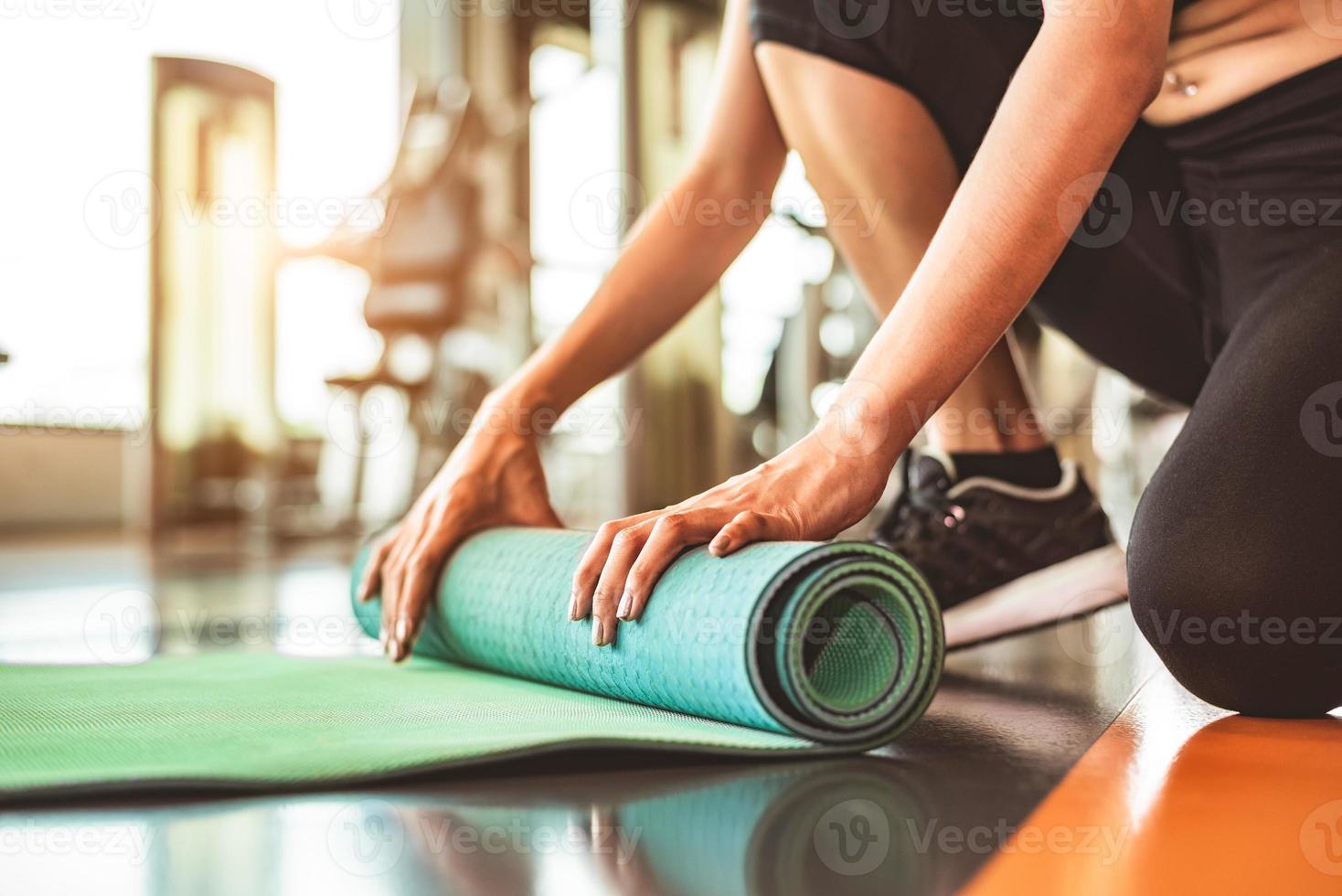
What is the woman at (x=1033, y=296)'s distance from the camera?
788mm

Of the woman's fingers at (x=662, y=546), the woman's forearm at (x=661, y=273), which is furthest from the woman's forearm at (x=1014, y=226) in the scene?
the woman's forearm at (x=661, y=273)

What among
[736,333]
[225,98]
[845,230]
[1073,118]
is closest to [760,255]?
[736,333]

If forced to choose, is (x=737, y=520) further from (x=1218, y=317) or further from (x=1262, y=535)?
(x=1218, y=317)

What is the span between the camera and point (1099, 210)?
1141 millimetres

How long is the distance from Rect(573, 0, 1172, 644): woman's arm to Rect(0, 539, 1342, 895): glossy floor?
6.6 inches

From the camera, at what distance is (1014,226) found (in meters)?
0.79

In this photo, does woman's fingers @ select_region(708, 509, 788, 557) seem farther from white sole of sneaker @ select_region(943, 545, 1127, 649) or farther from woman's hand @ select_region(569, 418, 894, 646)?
white sole of sneaker @ select_region(943, 545, 1127, 649)

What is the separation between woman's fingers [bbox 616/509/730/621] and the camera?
74 cm

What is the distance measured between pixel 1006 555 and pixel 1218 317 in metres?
0.30

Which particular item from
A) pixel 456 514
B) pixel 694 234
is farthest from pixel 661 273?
pixel 456 514

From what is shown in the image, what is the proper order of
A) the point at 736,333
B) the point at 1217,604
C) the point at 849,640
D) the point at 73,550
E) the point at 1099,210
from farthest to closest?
1. the point at 736,333
2. the point at 73,550
3. the point at 1099,210
4. the point at 1217,604
5. the point at 849,640

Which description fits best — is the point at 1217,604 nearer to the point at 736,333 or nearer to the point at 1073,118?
the point at 1073,118

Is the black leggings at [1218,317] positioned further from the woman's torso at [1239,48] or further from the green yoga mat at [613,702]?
the green yoga mat at [613,702]

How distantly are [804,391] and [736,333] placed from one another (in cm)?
59
